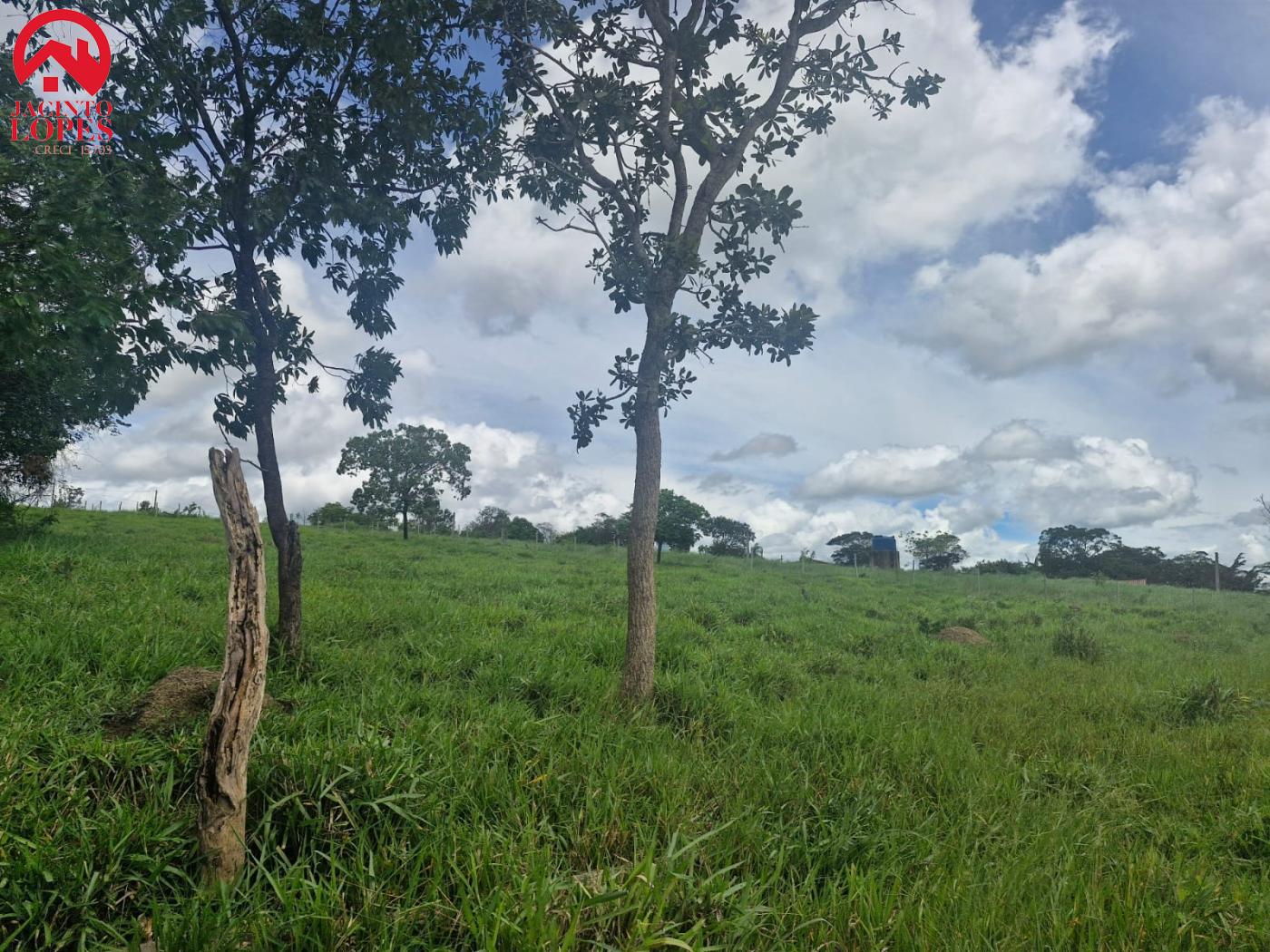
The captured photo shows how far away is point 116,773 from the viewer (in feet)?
11.8

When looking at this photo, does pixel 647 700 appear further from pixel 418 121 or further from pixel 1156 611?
pixel 1156 611

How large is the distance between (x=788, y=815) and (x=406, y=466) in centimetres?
3518

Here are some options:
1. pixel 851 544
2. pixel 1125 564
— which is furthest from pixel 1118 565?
pixel 851 544

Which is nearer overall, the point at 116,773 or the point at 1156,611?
the point at 116,773

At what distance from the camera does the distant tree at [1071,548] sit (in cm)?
7112

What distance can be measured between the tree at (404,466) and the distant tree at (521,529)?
15.0 metres

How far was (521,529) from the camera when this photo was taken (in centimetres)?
5862

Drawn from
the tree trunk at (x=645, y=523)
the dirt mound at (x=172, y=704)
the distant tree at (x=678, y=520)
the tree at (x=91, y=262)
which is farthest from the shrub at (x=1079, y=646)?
the distant tree at (x=678, y=520)

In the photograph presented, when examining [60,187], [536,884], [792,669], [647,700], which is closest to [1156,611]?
[792,669]

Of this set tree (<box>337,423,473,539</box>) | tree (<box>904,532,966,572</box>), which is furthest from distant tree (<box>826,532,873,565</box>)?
tree (<box>337,423,473,539</box>)

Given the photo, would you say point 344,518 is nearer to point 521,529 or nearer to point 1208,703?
point 521,529

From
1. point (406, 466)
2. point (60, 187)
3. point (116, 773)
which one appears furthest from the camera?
point (406, 466)

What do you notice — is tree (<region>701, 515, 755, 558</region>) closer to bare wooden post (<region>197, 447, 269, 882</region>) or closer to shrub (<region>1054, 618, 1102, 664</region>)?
shrub (<region>1054, 618, 1102, 664</region>)

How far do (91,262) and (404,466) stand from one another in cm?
3119
